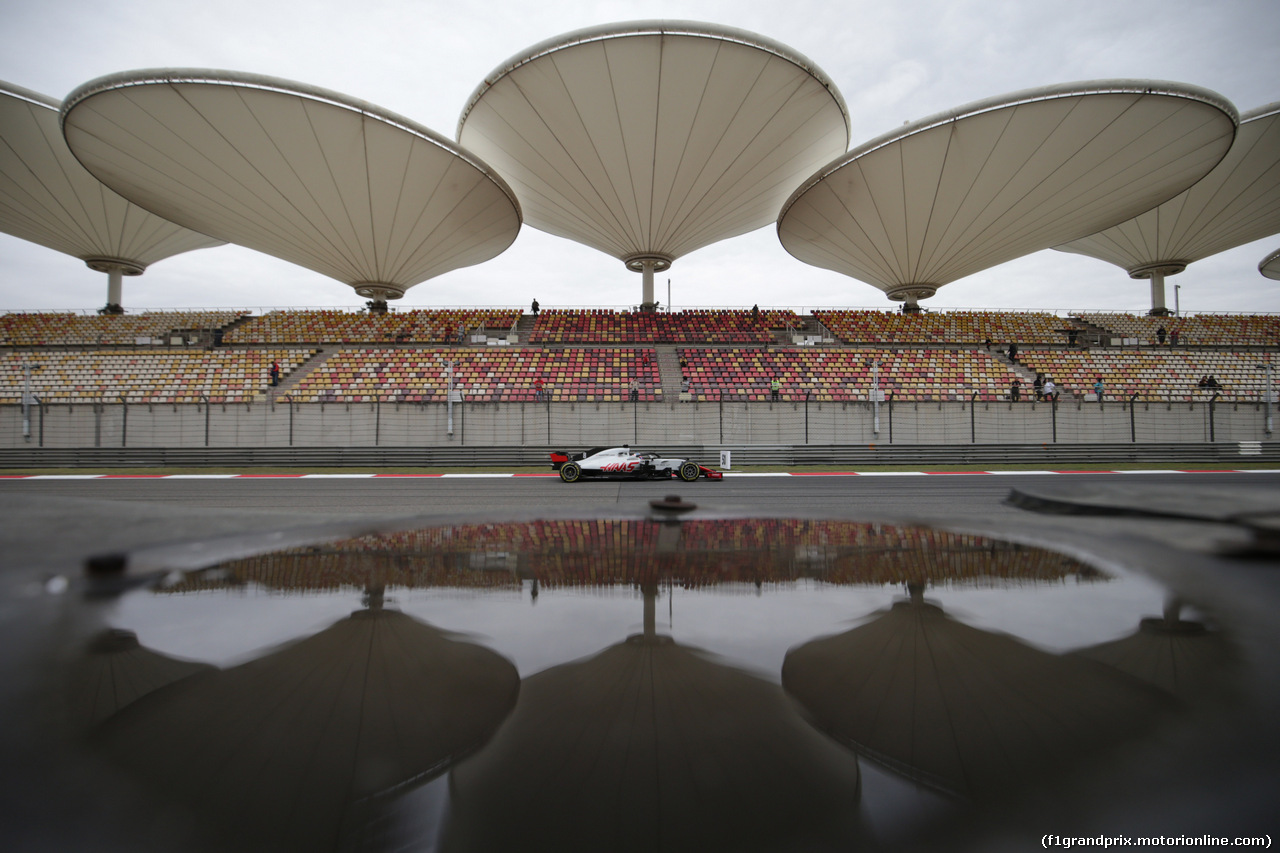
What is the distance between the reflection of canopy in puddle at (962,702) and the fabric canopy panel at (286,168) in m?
24.1

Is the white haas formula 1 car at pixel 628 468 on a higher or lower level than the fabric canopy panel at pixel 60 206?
lower

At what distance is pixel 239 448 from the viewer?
18.2m

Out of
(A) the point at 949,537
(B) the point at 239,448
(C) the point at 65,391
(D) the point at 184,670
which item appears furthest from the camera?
(C) the point at 65,391

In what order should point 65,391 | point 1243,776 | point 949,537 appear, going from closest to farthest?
1. point 1243,776
2. point 949,537
3. point 65,391

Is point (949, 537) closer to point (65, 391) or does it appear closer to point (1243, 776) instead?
point (1243, 776)

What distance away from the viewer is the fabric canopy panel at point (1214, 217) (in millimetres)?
26812

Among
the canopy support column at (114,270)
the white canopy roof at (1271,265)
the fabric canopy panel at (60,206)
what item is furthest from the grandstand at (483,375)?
the white canopy roof at (1271,265)

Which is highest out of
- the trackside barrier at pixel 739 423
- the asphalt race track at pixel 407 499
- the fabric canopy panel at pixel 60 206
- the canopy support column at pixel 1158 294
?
the fabric canopy panel at pixel 60 206

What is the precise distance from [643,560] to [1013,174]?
26390 millimetres

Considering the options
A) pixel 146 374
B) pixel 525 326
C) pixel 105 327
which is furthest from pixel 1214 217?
pixel 105 327

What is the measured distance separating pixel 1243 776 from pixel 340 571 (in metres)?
4.61

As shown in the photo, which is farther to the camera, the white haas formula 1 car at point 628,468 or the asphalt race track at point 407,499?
the white haas formula 1 car at point 628,468

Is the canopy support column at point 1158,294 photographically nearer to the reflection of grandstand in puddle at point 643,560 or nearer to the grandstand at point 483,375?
the grandstand at point 483,375

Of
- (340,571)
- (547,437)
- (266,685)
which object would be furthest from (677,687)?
(547,437)
